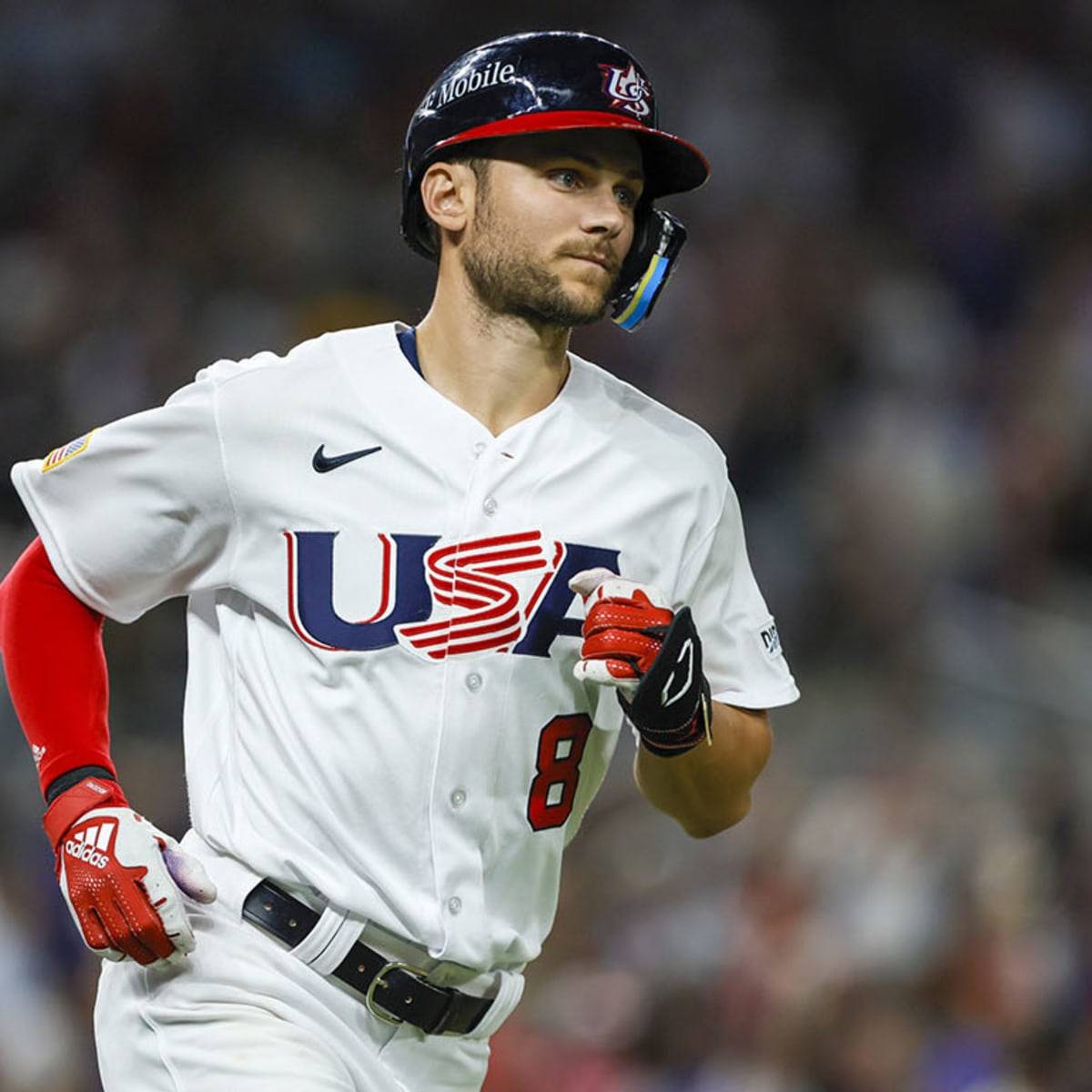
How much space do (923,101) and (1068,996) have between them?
197 inches

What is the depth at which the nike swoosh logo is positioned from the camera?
10.2ft

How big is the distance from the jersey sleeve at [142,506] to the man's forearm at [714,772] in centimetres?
82

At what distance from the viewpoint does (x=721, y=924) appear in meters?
6.59

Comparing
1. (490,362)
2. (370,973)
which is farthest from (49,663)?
(490,362)

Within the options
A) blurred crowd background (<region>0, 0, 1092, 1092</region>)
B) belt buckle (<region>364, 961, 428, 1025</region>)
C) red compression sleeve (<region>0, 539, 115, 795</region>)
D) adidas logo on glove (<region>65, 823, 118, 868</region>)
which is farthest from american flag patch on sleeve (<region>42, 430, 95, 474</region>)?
blurred crowd background (<region>0, 0, 1092, 1092</region>)

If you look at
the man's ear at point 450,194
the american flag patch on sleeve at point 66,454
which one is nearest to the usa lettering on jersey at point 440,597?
the american flag patch on sleeve at point 66,454

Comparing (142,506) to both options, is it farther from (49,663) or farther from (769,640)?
(769,640)

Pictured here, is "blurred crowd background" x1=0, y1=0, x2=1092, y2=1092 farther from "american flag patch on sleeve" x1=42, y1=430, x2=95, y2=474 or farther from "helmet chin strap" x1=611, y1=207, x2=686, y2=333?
"american flag patch on sleeve" x1=42, y1=430, x2=95, y2=474

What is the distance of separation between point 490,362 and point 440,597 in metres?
0.47

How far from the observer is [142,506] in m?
3.12

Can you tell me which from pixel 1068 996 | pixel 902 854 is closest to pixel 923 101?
pixel 902 854

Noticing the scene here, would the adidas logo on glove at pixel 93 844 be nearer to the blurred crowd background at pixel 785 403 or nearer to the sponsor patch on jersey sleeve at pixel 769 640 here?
the sponsor patch on jersey sleeve at pixel 769 640

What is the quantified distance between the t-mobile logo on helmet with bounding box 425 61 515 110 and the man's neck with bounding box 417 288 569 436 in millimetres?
350

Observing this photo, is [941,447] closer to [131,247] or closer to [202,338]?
[202,338]
